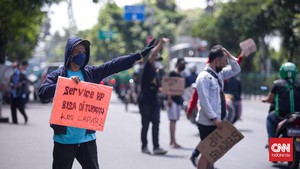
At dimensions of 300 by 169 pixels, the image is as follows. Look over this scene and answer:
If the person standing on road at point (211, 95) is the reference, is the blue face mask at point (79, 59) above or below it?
above

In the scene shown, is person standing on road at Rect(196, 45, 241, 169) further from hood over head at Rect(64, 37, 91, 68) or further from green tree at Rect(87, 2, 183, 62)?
green tree at Rect(87, 2, 183, 62)

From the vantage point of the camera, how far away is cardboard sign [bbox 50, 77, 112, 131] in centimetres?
652

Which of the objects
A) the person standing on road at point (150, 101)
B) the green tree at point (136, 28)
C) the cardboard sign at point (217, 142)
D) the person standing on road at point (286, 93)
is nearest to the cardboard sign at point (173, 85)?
the person standing on road at point (150, 101)

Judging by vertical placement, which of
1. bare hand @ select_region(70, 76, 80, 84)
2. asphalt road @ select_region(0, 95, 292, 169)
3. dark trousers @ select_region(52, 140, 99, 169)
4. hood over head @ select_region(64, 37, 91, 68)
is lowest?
asphalt road @ select_region(0, 95, 292, 169)

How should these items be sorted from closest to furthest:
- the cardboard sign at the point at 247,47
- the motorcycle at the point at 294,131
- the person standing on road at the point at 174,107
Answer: the cardboard sign at the point at 247,47 < the motorcycle at the point at 294,131 < the person standing on road at the point at 174,107

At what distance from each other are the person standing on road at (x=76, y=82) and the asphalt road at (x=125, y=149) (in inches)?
163

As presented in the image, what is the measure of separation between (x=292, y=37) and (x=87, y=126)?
32887mm

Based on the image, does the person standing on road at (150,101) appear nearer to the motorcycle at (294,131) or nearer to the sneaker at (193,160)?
the sneaker at (193,160)

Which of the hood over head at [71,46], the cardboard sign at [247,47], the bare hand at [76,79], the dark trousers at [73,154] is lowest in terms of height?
the dark trousers at [73,154]

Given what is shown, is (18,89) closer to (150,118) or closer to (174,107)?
(174,107)

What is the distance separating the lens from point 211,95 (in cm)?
870

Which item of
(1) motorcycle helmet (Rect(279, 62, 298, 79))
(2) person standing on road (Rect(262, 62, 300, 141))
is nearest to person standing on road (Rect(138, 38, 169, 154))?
(2) person standing on road (Rect(262, 62, 300, 141))

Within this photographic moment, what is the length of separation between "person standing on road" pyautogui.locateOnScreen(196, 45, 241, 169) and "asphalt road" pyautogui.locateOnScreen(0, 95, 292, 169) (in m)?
2.47

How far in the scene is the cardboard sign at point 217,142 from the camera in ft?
27.2
